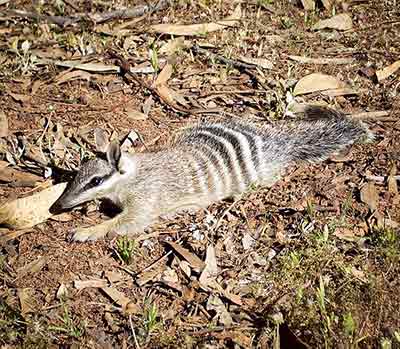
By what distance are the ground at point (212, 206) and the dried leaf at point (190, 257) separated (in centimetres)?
1

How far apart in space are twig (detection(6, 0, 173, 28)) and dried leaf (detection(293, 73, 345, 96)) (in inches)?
77.4

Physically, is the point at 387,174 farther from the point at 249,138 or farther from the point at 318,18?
the point at 318,18

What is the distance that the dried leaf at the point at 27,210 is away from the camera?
187 inches

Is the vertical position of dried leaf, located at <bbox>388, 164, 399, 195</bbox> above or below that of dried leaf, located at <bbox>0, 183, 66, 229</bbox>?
below

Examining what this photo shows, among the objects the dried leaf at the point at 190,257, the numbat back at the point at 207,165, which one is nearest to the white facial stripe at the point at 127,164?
the numbat back at the point at 207,165

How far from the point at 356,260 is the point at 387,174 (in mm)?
933

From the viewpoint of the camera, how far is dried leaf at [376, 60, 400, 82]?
18.9ft

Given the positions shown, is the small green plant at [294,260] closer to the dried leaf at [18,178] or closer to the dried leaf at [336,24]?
the dried leaf at [18,178]

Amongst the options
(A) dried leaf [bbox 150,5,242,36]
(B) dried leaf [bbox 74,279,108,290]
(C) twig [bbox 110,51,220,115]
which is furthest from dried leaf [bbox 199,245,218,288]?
(A) dried leaf [bbox 150,5,242,36]

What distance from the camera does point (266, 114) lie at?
5605 mm

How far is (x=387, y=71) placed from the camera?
5785mm

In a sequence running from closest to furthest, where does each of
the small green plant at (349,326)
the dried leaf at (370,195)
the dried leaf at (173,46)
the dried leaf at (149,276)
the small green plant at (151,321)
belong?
the small green plant at (349,326) < the small green plant at (151,321) < the dried leaf at (149,276) < the dried leaf at (370,195) < the dried leaf at (173,46)

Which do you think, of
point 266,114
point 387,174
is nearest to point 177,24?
point 266,114

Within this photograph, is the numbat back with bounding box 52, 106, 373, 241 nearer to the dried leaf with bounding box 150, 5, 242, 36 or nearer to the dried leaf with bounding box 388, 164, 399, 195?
the dried leaf with bounding box 388, 164, 399, 195
